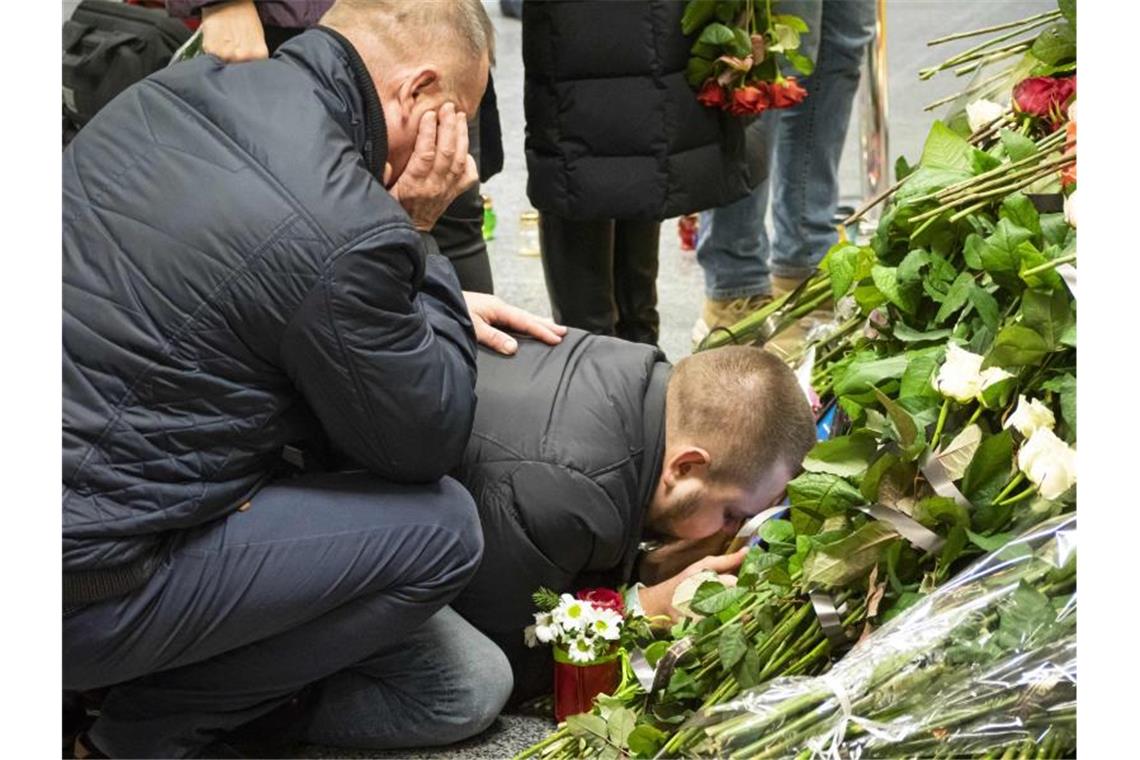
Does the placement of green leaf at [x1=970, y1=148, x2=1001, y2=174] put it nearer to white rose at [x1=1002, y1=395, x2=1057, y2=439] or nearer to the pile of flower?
the pile of flower

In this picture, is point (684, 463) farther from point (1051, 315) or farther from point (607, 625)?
point (1051, 315)

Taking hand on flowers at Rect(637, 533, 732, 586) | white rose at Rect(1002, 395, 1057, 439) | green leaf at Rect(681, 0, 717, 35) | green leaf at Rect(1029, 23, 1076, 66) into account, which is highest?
green leaf at Rect(1029, 23, 1076, 66)

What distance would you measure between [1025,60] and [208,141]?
3.36 feet

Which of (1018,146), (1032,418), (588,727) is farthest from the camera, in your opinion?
(1018,146)

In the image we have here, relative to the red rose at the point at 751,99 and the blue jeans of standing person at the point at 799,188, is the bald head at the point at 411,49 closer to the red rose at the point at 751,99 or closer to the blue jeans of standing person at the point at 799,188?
the red rose at the point at 751,99

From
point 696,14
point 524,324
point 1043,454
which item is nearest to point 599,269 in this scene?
point 696,14

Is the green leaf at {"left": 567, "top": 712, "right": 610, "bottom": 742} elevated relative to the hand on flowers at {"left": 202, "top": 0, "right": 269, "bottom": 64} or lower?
lower

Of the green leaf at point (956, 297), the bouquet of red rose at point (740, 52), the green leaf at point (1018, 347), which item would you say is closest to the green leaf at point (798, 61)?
the bouquet of red rose at point (740, 52)

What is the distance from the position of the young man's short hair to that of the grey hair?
0.51 meters

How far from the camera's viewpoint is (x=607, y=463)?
2117 millimetres

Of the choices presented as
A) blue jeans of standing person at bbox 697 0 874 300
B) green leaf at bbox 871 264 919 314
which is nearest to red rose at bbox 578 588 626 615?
green leaf at bbox 871 264 919 314

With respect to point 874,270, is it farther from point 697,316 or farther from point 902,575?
point 697,316

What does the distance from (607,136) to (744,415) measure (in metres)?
0.91

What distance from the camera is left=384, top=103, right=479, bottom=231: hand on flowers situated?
6.65 feet
